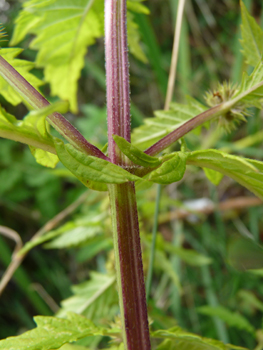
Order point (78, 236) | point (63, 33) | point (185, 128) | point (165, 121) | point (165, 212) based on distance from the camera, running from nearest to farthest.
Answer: point (185, 128) < point (165, 121) < point (63, 33) < point (78, 236) < point (165, 212)

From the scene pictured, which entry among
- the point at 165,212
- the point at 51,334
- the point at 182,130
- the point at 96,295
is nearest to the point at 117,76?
the point at 182,130

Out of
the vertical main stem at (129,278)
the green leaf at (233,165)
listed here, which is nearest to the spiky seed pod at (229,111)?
the green leaf at (233,165)

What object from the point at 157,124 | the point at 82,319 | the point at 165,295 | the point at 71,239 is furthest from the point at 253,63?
the point at 165,295

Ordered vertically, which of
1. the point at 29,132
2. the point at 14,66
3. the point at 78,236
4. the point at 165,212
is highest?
the point at 14,66

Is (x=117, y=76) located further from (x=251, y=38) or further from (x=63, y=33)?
(x=63, y=33)

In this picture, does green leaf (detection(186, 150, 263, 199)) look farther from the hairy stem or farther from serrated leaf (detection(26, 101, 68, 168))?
serrated leaf (detection(26, 101, 68, 168))

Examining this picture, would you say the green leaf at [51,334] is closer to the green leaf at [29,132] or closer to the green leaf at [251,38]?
the green leaf at [29,132]

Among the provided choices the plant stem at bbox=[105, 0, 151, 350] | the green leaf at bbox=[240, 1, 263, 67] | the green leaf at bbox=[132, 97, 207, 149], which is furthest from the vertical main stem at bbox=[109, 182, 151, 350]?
the green leaf at bbox=[240, 1, 263, 67]
